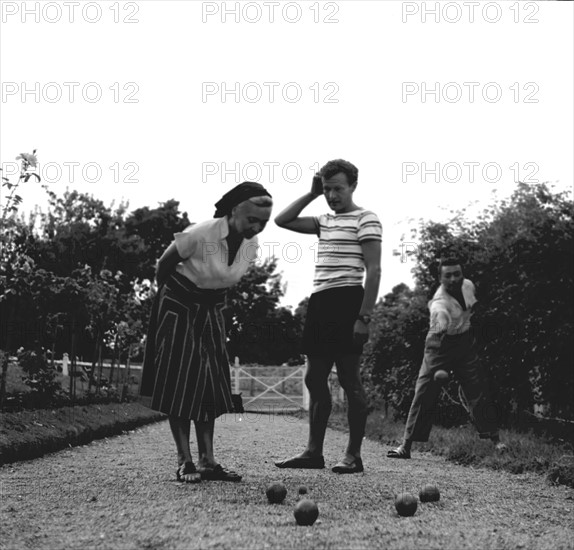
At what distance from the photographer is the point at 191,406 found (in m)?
4.65

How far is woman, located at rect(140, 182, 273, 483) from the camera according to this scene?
461 cm

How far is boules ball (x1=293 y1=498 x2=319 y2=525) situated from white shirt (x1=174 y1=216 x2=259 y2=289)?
1725 millimetres

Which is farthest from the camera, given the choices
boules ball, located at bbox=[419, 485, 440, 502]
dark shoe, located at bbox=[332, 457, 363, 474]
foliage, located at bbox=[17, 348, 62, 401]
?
foliage, located at bbox=[17, 348, 62, 401]

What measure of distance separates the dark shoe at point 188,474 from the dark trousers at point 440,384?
275 cm

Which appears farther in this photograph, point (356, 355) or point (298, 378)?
point (298, 378)

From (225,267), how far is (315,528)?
185 centimetres

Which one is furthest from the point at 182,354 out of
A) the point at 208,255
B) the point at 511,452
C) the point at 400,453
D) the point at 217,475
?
the point at 511,452

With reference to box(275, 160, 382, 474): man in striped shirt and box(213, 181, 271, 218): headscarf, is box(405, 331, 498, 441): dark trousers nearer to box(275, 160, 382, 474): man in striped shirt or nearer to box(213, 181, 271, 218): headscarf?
box(275, 160, 382, 474): man in striped shirt

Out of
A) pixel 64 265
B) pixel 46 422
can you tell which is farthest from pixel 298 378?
pixel 46 422

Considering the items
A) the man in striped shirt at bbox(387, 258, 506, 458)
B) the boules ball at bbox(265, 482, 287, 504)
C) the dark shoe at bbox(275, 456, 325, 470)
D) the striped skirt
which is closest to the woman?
the striped skirt

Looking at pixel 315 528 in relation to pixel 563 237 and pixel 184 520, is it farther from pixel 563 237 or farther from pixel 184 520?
pixel 563 237

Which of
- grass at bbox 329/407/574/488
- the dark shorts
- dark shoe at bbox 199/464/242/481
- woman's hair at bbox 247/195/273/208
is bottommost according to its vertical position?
grass at bbox 329/407/574/488

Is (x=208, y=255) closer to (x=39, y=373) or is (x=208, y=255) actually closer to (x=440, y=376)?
(x=440, y=376)

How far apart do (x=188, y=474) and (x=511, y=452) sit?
2.83 meters
